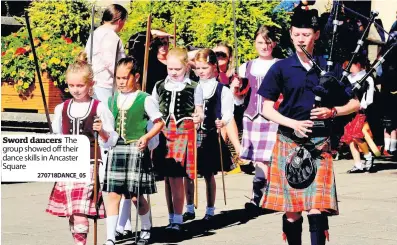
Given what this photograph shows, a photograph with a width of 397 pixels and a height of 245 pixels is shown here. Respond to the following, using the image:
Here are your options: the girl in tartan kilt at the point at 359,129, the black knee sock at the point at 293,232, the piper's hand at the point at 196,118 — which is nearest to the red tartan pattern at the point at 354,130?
the girl in tartan kilt at the point at 359,129

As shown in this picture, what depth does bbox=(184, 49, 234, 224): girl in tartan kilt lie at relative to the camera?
1038 centimetres

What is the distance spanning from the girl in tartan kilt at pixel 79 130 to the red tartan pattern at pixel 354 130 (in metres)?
7.60

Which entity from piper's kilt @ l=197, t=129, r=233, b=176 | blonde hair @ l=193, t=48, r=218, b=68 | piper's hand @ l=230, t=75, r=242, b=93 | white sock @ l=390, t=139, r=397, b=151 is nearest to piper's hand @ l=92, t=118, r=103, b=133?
piper's kilt @ l=197, t=129, r=233, b=176

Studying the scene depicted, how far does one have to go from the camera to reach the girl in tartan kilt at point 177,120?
963cm

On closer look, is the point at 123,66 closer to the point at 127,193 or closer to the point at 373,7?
the point at 127,193

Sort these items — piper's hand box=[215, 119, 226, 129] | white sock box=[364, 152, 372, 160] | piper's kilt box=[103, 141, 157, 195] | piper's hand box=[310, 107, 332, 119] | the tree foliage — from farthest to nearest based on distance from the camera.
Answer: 1. the tree foliage
2. white sock box=[364, 152, 372, 160]
3. piper's hand box=[215, 119, 226, 129]
4. piper's kilt box=[103, 141, 157, 195]
5. piper's hand box=[310, 107, 332, 119]

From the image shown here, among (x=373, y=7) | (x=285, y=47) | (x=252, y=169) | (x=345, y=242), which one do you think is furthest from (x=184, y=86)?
(x=373, y=7)

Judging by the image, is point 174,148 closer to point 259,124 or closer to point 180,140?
point 180,140

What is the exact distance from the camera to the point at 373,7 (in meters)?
21.5

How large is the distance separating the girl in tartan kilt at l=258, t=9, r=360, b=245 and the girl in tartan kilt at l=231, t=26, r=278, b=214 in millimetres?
3415

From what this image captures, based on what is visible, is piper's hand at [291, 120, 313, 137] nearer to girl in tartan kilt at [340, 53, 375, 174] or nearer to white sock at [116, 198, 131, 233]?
white sock at [116, 198, 131, 233]

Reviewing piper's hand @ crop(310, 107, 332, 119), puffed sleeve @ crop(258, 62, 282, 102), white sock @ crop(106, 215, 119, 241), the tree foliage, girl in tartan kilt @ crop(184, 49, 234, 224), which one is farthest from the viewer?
the tree foliage

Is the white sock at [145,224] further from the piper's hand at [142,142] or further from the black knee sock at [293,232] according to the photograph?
the black knee sock at [293,232]

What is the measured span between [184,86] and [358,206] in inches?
102
